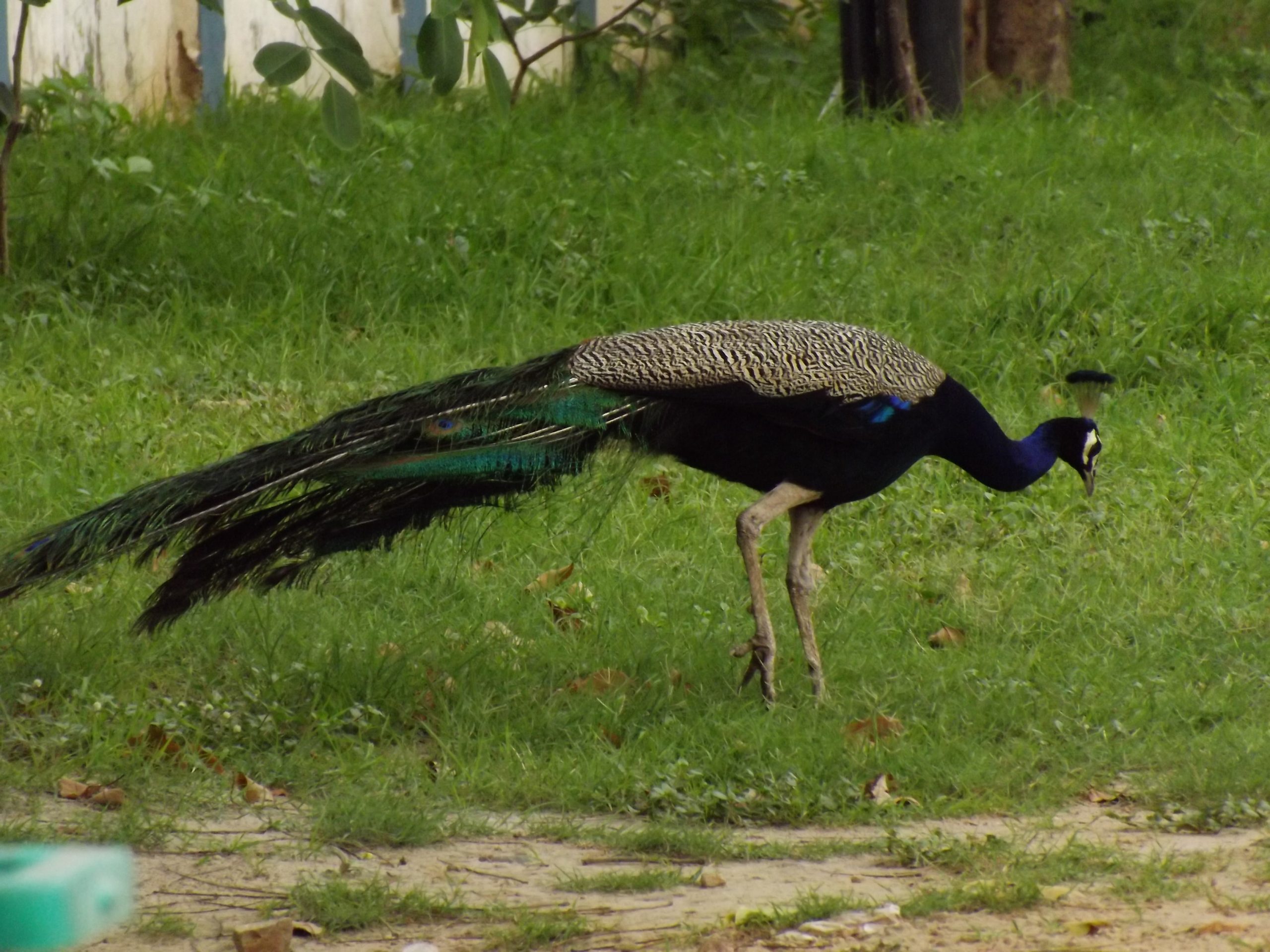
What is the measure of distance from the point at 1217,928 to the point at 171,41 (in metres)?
7.06

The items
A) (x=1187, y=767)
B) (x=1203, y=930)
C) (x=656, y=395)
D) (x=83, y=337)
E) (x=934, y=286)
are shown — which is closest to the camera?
(x=1203, y=930)

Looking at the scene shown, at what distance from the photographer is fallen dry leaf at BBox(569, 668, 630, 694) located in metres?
4.57

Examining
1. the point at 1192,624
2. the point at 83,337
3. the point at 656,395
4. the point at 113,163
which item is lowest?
the point at 1192,624

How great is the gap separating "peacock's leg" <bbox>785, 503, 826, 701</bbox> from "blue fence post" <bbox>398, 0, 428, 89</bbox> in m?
5.25

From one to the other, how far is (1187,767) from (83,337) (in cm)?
443

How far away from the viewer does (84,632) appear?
15.1 ft

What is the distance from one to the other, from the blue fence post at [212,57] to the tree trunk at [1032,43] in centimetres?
454

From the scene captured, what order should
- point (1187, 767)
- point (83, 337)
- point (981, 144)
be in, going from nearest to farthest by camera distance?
point (1187, 767) → point (83, 337) → point (981, 144)

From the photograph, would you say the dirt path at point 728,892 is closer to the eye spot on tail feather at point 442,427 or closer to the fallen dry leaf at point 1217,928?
the fallen dry leaf at point 1217,928

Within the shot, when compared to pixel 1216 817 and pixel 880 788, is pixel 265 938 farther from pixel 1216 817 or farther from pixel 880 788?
pixel 1216 817

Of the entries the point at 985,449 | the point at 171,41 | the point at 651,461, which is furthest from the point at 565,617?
the point at 171,41

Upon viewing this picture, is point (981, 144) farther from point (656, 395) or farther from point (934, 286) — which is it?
point (656, 395)

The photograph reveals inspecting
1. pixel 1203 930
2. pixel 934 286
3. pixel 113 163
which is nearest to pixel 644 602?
pixel 1203 930

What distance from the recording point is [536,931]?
10.3ft
